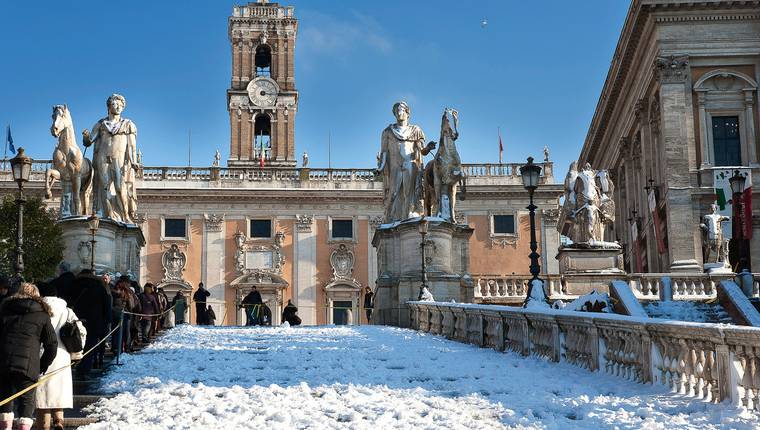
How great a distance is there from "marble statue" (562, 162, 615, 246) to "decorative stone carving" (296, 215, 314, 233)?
1350 inches

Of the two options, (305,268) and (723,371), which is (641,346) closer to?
(723,371)

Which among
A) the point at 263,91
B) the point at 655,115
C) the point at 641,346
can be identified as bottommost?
the point at 641,346

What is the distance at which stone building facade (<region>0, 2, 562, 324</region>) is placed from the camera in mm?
62719

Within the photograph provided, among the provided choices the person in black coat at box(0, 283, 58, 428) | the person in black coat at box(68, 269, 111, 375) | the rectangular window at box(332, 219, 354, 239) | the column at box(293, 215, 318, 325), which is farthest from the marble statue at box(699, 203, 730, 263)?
the column at box(293, 215, 318, 325)

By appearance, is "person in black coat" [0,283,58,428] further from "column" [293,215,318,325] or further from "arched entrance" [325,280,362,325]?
"arched entrance" [325,280,362,325]

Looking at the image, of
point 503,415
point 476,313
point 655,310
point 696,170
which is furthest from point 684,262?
point 503,415

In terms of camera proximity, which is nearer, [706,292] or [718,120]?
[706,292]

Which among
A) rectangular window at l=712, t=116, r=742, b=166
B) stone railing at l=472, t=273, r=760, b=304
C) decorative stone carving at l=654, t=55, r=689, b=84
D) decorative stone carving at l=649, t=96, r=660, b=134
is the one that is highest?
decorative stone carving at l=654, t=55, r=689, b=84

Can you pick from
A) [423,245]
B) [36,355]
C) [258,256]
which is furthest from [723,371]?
[258,256]

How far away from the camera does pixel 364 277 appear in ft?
208

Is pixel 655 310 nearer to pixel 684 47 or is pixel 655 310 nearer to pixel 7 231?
pixel 684 47

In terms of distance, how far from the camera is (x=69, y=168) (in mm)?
26719

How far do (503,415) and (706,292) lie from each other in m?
21.0

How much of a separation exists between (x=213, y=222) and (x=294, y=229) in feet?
16.3
